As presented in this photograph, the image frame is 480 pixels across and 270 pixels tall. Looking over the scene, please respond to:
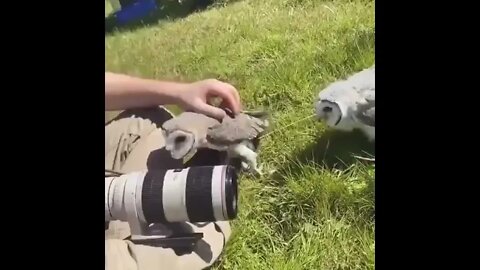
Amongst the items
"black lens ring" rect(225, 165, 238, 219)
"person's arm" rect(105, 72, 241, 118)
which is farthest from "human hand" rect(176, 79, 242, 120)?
"black lens ring" rect(225, 165, 238, 219)

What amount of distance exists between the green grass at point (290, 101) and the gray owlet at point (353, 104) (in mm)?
17

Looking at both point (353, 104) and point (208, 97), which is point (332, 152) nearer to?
point (353, 104)

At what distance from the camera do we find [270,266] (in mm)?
1249

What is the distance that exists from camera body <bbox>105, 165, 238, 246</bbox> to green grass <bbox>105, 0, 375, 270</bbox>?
0.12 feet

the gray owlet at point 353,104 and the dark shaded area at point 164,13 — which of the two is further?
the dark shaded area at point 164,13

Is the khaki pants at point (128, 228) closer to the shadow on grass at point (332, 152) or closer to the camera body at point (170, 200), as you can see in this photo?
the camera body at point (170, 200)

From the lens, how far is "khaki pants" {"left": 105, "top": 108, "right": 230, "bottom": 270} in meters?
1.29

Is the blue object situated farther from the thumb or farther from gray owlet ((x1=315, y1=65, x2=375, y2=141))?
gray owlet ((x1=315, y1=65, x2=375, y2=141))

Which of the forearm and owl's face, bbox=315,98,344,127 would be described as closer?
owl's face, bbox=315,98,344,127

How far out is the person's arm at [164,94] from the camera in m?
1.31

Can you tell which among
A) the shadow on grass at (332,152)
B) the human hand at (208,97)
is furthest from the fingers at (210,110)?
the shadow on grass at (332,152)
